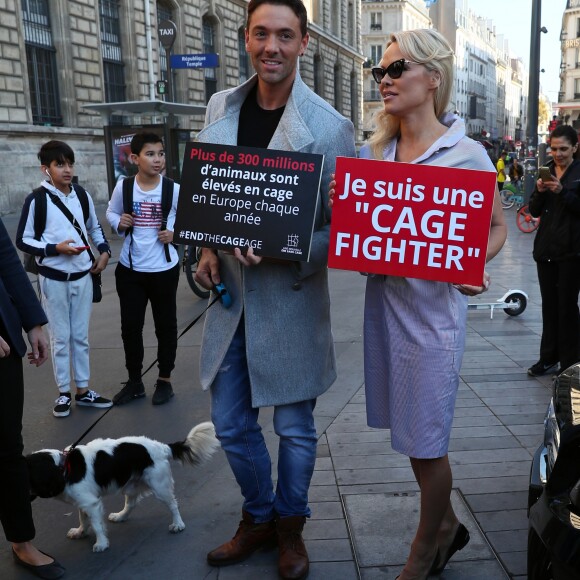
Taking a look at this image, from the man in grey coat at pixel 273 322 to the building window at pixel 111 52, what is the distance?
82.3ft

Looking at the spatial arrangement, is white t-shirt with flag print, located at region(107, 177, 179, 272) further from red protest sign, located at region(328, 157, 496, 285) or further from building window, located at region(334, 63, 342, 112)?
building window, located at region(334, 63, 342, 112)

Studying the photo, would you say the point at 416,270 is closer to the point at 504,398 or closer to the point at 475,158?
the point at 475,158

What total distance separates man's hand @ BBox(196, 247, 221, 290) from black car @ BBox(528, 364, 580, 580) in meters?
1.45

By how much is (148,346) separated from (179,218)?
446 cm

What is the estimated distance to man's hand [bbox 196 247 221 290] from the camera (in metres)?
2.89

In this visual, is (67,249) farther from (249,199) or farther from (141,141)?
(249,199)

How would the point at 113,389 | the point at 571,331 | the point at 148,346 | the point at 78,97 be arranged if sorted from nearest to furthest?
the point at 571,331 → the point at 113,389 → the point at 148,346 → the point at 78,97

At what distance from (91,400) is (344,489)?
95.3 inches

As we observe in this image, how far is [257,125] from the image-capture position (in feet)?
9.53

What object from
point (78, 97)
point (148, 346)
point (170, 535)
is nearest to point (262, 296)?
point (170, 535)

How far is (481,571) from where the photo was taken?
280 centimetres

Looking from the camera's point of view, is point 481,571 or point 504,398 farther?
point 504,398

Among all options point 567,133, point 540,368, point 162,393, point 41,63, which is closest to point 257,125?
point 162,393

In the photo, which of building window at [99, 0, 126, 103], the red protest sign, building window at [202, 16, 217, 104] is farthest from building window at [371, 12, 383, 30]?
the red protest sign
